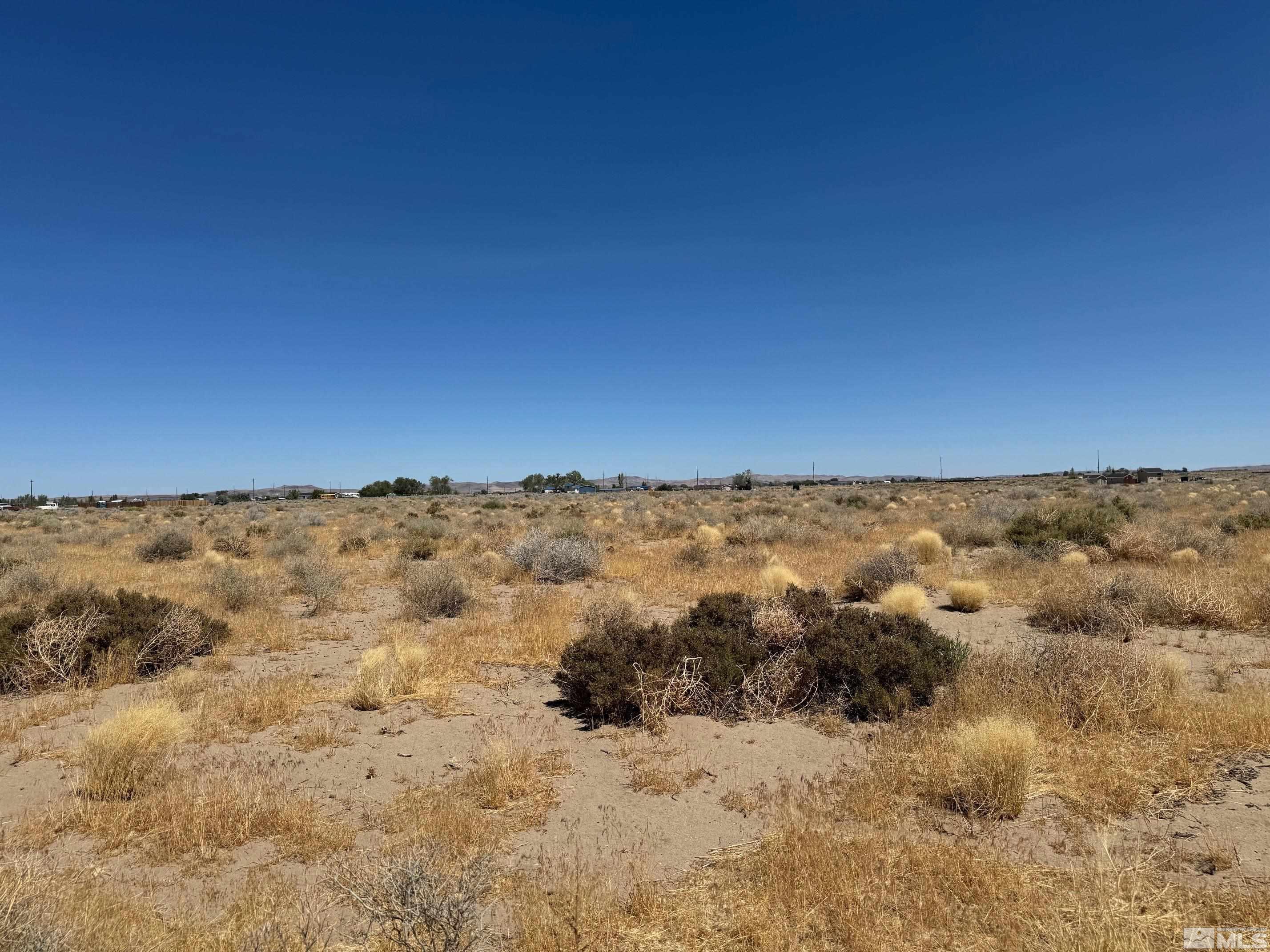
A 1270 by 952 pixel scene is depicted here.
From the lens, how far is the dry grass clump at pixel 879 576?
1245cm

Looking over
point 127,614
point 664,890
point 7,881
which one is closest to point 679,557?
point 127,614

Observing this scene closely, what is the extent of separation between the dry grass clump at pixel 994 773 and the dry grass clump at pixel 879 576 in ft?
24.7

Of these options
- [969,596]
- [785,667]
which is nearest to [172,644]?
[785,667]

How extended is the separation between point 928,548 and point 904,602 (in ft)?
22.2

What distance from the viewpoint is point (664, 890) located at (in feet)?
12.7

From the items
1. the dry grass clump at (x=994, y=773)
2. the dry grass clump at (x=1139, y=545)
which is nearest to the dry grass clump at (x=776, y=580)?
the dry grass clump at (x=994, y=773)

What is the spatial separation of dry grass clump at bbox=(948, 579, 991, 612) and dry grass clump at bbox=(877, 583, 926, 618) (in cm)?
96

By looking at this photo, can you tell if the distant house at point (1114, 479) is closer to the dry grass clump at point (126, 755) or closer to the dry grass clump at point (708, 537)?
the dry grass clump at point (708, 537)

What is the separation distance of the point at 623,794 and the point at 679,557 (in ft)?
39.8

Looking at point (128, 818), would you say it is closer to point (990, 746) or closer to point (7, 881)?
point (7, 881)

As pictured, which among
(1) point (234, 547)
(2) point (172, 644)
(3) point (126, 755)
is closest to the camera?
(3) point (126, 755)

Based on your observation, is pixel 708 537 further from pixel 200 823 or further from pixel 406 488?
pixel 406 488

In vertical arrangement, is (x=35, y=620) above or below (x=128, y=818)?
above

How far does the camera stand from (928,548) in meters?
16.3
